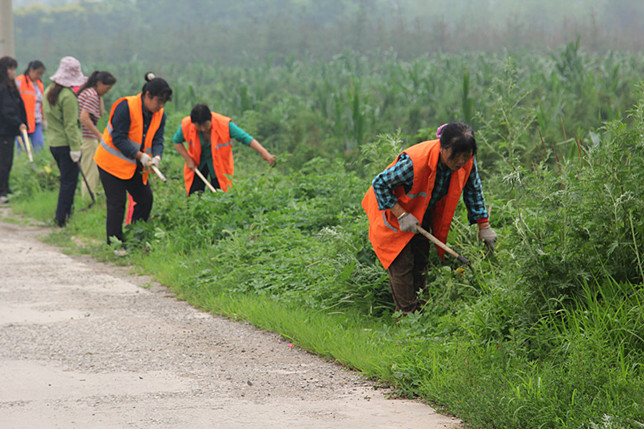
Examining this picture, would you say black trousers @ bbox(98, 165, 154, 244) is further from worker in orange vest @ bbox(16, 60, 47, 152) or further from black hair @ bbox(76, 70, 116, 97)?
worker in orange vest @ bbox(16, 60, 47, 152)

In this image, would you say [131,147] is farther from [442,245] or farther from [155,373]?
[442,245]

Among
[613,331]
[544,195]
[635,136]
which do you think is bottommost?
[613,331]

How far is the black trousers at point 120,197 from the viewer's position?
8.26 meters

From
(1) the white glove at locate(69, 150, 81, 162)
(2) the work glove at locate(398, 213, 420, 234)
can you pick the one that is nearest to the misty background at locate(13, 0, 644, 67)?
(1) the white glove at locate(69, 150, 81, 162)

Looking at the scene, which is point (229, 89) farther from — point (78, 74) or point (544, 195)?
point (544, 195)

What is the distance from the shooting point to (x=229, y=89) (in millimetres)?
20219

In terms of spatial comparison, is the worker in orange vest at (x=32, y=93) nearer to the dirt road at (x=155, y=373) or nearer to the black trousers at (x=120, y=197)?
the black trousers at (x=120, y=197)

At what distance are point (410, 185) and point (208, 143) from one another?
3.97 meters

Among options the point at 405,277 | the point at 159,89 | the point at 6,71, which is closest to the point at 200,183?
the point at 159,89

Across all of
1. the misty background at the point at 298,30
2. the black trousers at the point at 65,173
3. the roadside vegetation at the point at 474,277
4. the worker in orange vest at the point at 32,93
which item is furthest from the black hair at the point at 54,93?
the misty background at the point at 298,30

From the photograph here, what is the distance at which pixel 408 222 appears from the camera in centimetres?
504

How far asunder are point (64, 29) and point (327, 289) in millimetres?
60358

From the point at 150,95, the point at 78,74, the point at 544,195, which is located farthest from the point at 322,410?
the point at 78,74

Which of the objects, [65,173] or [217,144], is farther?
[65,173]
